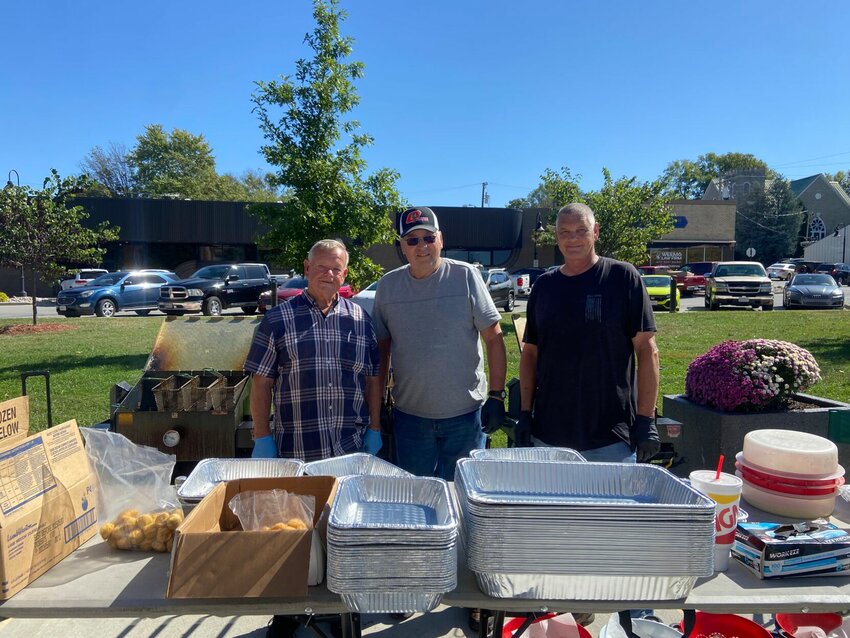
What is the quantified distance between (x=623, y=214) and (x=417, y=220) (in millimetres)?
12425

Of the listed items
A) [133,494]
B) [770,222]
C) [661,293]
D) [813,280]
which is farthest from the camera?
[770,222]

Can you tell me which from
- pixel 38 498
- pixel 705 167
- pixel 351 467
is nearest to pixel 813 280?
pixel 351 467

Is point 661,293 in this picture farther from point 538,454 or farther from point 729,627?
point 538,454

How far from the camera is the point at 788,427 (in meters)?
4.18

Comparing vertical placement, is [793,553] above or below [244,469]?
below

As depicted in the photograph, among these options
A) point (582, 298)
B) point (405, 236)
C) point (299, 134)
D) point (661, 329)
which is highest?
point (299, 134)

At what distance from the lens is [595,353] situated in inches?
106

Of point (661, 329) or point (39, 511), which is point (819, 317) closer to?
point (661, 329)

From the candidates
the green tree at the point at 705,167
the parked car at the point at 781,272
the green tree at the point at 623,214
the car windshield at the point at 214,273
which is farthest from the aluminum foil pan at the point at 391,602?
the green tree at the point at 705,167

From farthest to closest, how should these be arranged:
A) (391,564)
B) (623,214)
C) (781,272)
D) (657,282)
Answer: (781,272), (657,282), (623,214), (391,564)

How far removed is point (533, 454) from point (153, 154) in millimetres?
66725

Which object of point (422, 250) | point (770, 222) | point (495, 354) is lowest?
point (495, 354)

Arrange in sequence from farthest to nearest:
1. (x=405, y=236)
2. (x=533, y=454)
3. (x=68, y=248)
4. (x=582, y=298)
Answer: (x=68, y=248)
(x=405, y=236)
(x=582, y=298)
(x=533, y=454)

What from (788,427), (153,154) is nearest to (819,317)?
(788,427)
